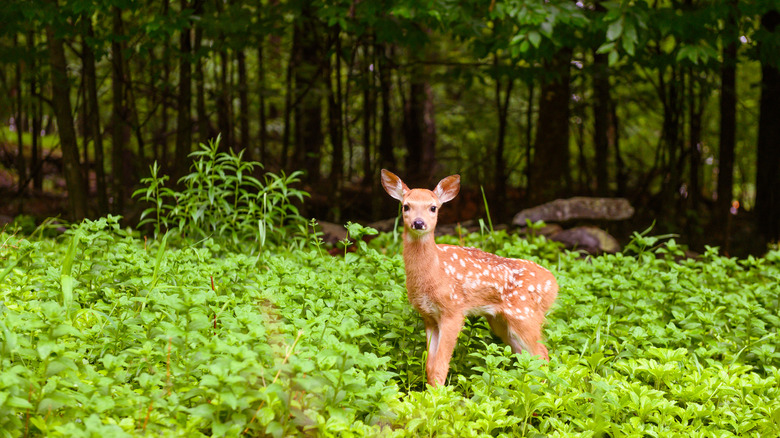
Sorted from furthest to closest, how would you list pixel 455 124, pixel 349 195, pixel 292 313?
pixel 455 124, pixel 349 195, pixel 292 313

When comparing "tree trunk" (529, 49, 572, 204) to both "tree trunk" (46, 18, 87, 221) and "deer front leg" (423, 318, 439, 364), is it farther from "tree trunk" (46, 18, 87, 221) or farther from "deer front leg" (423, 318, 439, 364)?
"deer front leg" (423, 318, 439, 364)

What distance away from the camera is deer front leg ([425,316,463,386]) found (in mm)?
3512

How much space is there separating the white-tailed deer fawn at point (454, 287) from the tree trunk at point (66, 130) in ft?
16.3

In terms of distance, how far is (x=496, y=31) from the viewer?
697 cm

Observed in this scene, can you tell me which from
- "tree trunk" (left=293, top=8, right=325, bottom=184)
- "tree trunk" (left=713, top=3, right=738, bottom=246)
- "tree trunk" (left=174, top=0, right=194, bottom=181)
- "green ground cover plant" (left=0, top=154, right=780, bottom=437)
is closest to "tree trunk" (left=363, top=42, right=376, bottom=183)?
"tree trunk" (left=293, top=8, right=325, bottom=184)

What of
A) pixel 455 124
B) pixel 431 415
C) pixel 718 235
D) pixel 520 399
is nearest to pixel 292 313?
pixel 431 415

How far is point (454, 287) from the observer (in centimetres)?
364

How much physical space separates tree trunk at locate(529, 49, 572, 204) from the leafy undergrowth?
472cm

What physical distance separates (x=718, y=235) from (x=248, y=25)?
7.07 metres

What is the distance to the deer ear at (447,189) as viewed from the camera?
384cm

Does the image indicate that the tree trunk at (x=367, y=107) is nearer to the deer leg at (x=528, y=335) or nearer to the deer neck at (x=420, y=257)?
the deer neck at (x=420, y=257)

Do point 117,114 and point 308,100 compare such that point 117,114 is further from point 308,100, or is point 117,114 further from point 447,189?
point 447,189

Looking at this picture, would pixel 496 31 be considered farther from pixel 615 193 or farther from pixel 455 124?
pixel 455 124

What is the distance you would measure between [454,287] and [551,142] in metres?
6.79
